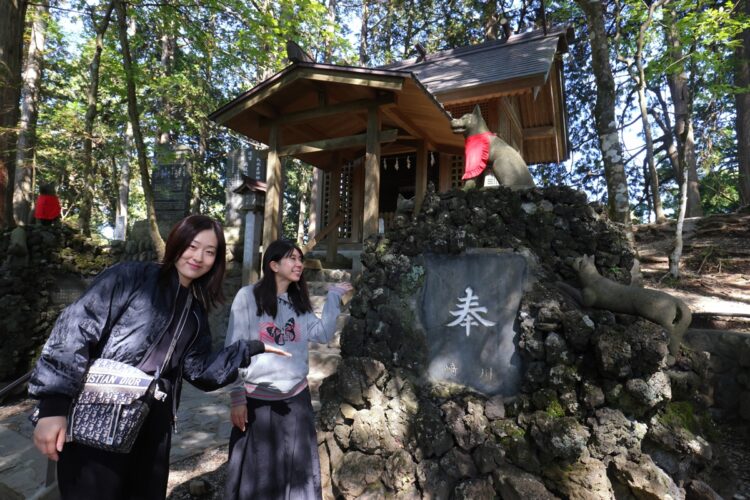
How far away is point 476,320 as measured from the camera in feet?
9.63

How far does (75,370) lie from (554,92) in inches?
392

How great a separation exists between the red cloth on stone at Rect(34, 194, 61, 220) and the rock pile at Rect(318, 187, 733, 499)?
6414mm

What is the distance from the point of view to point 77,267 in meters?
6.86

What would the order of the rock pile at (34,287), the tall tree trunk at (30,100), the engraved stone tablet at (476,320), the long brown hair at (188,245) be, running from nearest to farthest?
the long brown hair at (188,245)
the engraved stone tablet at (476,320)
the rock pile at (34,287)
the tall tree trunk at (30,100)

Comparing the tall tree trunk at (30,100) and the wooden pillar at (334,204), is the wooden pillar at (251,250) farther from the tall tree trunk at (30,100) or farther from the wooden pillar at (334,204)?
the tall tree trunk at (30,100)

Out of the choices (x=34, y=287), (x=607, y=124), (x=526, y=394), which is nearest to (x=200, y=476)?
(x=526, y=394)

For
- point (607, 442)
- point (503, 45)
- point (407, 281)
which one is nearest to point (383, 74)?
point (407, 281)

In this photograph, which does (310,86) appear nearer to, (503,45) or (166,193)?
(166,193)

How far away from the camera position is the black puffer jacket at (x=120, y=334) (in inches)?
54.4

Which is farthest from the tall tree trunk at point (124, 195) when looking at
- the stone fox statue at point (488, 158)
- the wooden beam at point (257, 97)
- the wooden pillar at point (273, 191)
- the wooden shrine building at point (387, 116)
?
the stone fox statue at point (488, 158)

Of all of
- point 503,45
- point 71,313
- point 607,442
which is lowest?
point 607,442

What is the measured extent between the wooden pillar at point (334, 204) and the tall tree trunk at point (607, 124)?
4554 millimetres

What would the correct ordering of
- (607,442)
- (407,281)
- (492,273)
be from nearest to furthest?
(607,442), (492,273), (407,281)

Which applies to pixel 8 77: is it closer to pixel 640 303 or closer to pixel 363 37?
pixel 640 303
